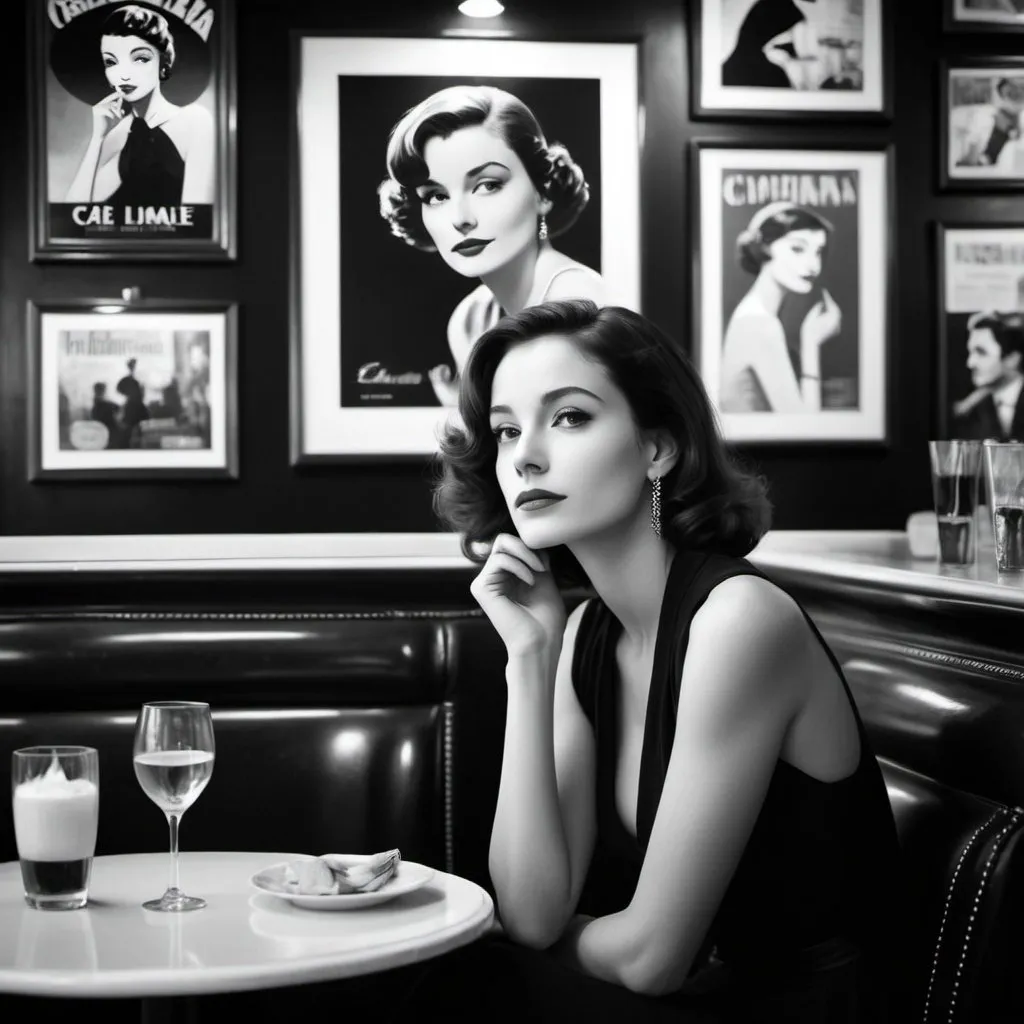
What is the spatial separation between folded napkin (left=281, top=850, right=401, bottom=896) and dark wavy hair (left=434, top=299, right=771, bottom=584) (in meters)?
0.60

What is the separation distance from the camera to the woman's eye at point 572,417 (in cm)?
172

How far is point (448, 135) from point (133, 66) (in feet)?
2.53

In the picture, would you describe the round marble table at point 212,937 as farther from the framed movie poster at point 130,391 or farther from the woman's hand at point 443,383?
the woman's hand at point 443,383

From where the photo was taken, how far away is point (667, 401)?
5.77 feet

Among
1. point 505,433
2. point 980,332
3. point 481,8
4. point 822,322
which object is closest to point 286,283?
point 481,8

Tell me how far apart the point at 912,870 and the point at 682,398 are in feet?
2.20

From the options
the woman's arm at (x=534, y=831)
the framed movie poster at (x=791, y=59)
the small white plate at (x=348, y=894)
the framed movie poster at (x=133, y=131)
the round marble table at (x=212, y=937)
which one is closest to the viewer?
the round marble table at (x=212, y=937)

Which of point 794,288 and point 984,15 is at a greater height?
point 984,15

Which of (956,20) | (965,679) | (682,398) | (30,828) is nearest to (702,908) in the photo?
(965,679)

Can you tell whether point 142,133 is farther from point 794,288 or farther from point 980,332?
point 980,332

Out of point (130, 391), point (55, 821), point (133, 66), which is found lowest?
point (55, 821)

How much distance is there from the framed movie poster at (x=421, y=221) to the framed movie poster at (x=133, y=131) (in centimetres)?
20

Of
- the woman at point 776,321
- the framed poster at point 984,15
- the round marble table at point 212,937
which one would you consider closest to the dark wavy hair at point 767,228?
the woman at point 776,321

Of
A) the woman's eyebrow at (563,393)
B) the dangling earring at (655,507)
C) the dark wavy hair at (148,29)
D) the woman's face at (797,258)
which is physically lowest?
the dangling earring at (655,507)
